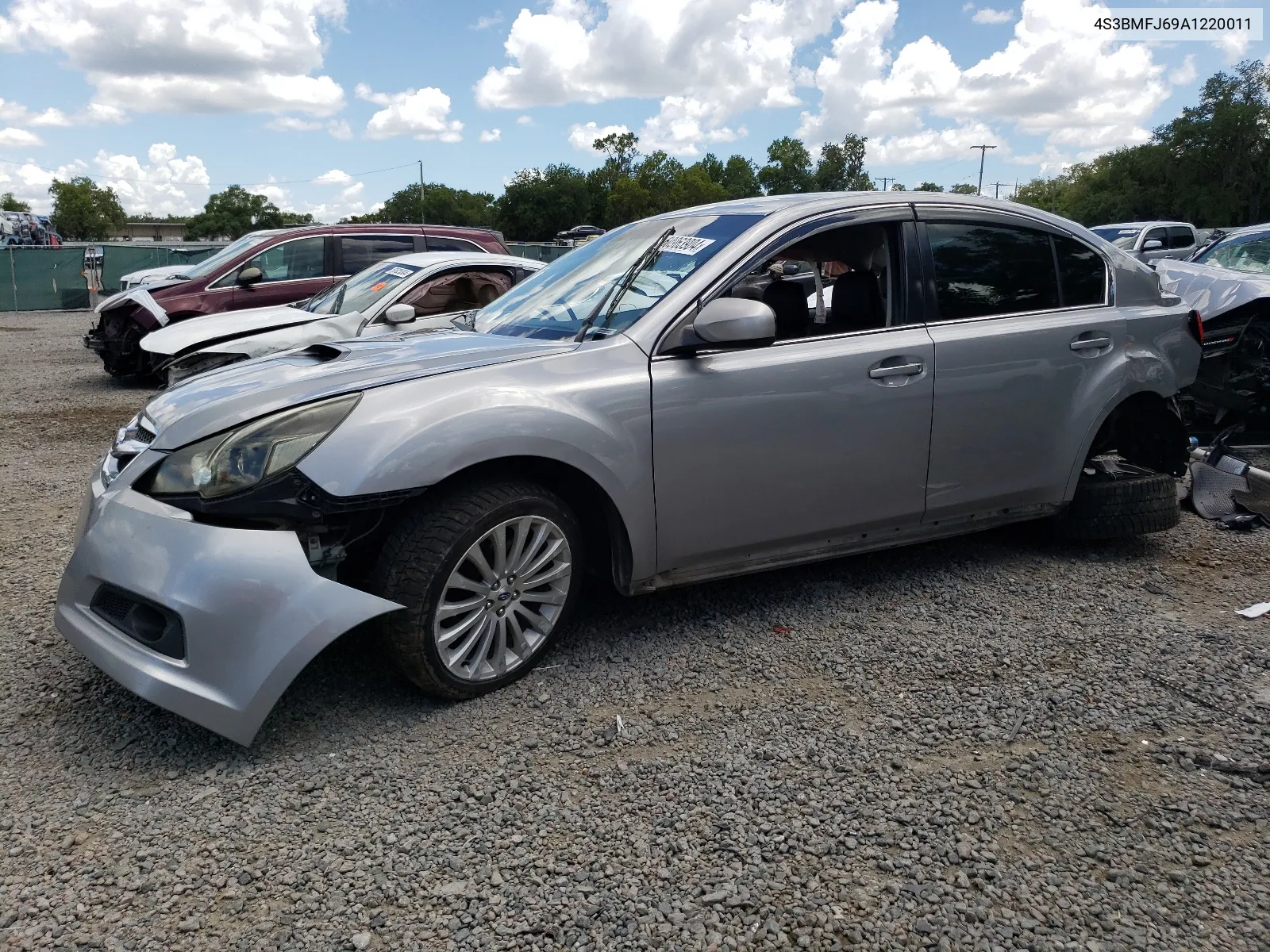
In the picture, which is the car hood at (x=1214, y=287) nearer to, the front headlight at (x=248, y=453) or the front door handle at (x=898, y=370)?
the front door handle at (x=898, y=370)

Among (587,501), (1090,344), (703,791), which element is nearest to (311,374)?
(587,501)

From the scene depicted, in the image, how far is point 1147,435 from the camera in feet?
16.1

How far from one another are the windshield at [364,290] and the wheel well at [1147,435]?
17.8 ft

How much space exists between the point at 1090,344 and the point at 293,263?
28.7 feet

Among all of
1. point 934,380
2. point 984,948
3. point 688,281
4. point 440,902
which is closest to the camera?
point 984,948

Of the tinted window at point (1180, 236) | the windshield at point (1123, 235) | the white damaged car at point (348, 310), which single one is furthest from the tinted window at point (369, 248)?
the tinted window at point (1180, 236)

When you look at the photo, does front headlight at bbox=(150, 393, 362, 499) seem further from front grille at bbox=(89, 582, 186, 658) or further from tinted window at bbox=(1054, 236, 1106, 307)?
tinted window at bbox=(1054, 236, 1106, 307)

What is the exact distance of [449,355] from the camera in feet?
11.3

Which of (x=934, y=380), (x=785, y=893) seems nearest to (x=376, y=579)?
(x=785, y=893)

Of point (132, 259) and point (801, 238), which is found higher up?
point (801, 238)

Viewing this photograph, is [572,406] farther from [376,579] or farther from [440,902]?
[440,902]

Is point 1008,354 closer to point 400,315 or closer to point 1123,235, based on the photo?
point 400,315

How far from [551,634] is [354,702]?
700 mm

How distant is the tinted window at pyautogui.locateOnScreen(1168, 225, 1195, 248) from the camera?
23.2 metres
